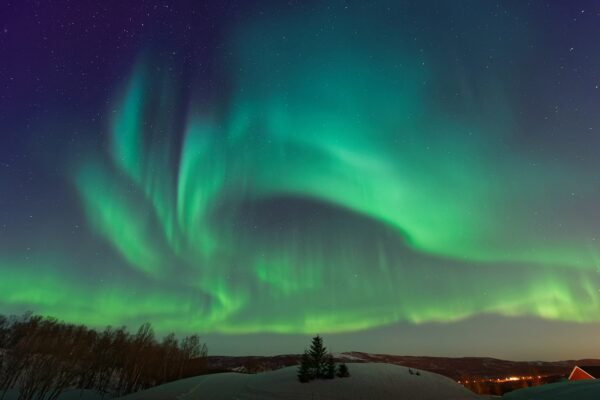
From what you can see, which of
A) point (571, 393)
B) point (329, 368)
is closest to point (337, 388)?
point (329, 368)

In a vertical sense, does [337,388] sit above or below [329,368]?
below

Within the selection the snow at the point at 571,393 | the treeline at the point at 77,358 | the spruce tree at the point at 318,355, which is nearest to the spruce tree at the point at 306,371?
the spruce tree at the point at 318,355

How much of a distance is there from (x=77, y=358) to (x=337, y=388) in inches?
2422

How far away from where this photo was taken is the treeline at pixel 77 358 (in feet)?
219

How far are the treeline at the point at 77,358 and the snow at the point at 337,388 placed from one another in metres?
31.0

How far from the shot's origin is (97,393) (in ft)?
256

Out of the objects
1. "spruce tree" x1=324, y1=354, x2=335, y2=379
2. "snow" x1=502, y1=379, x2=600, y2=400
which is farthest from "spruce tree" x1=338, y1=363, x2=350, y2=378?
"snow" x1=502, y1=379, x2=600, y2=400

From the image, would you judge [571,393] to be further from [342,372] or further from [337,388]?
[342,372]

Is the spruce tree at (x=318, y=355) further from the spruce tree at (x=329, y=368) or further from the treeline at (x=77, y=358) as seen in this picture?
the treeline at (x=77, y=358)

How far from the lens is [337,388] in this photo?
120 ft

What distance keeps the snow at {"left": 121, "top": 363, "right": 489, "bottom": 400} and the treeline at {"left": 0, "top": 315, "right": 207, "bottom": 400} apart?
102 feet

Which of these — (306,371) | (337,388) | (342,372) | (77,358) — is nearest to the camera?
(337,388)

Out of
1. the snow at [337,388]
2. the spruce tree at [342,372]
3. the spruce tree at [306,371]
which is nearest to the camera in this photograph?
the snow at [337,388]

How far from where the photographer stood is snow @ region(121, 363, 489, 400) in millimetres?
36156
